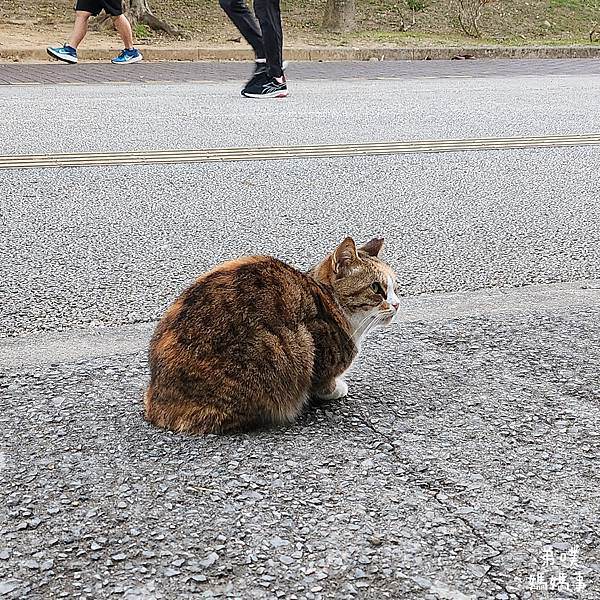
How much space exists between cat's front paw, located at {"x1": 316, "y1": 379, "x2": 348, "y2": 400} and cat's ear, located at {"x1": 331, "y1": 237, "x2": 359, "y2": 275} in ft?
1.23

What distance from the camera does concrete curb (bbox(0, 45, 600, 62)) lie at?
1508cm

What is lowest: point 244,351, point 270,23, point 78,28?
point 78,28

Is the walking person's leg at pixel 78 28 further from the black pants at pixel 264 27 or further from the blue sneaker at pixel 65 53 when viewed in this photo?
the black pants at pixel 264 27

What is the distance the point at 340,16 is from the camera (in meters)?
19.7

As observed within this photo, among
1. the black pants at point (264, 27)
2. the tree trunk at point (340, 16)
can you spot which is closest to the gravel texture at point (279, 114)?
the black pants at point (264, 27)

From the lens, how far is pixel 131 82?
12078mm

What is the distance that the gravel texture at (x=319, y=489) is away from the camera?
2328mm

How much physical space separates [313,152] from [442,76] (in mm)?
6440

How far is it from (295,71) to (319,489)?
39.0 ft

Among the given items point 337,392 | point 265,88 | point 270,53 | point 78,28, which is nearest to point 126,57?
point 78,28

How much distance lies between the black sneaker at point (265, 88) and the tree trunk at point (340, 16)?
940cm

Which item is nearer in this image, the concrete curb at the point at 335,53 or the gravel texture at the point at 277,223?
the gravel texture at the point at 277,223

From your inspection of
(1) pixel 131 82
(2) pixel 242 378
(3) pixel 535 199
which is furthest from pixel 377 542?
(1) pixel 131 82

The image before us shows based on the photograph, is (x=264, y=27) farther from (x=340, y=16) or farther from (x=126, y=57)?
(x=340, y=16)
